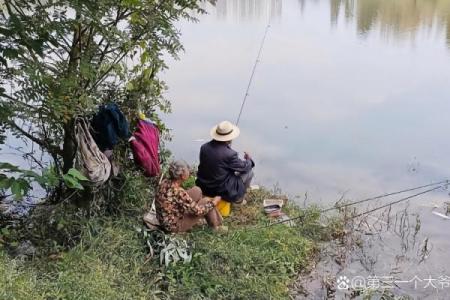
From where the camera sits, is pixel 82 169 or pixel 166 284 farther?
pixel 82 169

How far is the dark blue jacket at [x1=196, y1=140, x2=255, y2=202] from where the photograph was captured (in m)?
3.94

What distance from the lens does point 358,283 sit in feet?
11.1

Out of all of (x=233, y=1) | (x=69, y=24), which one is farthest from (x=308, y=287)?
(x=233, y=1)

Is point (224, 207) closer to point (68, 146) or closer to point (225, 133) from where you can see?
point (225, 133)

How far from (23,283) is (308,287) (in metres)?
1.73

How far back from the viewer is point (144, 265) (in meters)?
3.16

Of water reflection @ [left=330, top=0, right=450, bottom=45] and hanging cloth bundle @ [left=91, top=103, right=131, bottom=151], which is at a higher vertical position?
hanging cloth bundle @ [left=91, top=103, right=131, bottom=151]

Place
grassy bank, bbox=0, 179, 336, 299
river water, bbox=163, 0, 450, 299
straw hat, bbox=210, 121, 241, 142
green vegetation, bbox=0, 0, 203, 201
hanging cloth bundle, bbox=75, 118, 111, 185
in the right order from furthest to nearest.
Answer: river water, bbox=163, 0, 450, 299 < straw hat, bbox=210, 121, 241, 142 < hanging cloth bundle, bbox=75, 118, 111, 185 < green vegetation, bbox=0, 0, 203, 201 < grassy bank, bbox=0, 179, 336, 299

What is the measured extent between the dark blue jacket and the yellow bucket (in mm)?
45

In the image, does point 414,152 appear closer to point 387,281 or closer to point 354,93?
point 354,93

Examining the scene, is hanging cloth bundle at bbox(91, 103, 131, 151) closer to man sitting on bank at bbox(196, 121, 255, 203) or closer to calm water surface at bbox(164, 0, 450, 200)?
man sitting on bank at bbox(196, 121, 255, 203)

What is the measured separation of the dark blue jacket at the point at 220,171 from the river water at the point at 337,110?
959mm

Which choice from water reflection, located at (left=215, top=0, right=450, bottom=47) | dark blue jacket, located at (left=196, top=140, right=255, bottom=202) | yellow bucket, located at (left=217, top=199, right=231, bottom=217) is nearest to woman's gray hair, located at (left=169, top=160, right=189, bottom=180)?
dark blue jacket, located at (left=196, top=140, right=255, bottom=202)

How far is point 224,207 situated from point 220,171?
1.01 ft
